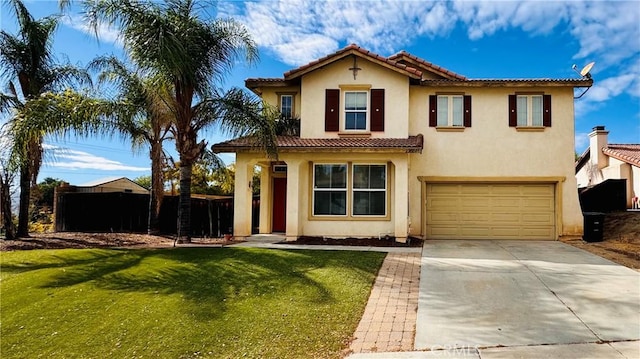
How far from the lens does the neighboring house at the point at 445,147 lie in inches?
586

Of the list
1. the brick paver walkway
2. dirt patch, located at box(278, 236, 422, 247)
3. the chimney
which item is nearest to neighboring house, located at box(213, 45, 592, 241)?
dirt patch, located at box(278, 236, 422, 247)

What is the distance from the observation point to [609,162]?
22.4m

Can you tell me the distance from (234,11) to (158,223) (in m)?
9.60

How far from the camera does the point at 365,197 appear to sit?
48.3ft

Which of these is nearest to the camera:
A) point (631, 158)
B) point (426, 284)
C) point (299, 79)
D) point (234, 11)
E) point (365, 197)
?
point (426, 284)

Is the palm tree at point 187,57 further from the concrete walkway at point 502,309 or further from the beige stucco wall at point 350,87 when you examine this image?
the concrete walkway at point 502,309

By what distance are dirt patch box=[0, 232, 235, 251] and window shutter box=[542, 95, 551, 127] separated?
484 inches

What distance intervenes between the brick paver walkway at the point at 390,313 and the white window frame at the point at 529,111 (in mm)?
8885

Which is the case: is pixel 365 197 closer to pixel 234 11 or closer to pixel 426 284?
pixel 426 284

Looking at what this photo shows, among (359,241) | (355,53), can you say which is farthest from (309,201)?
(355,53)

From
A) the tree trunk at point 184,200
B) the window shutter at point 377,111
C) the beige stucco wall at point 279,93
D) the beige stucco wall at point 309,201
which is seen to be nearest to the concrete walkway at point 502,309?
the beige stucco wall at point 309,201

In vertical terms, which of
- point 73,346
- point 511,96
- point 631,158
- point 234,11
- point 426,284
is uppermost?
point 234,11

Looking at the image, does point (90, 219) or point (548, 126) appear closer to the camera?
point (548, 126)

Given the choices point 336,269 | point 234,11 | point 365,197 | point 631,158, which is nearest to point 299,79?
point 234,11
